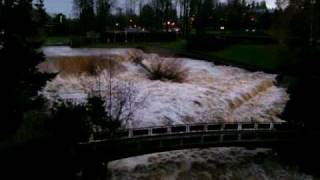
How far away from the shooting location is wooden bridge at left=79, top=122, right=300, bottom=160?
2311 centimetres

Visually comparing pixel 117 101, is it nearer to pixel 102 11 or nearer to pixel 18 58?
pixel 18 58

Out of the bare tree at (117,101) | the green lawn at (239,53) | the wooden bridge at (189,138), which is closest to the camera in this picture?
the wooden bridge at (189,138)

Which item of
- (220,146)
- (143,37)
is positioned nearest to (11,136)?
(220,146)

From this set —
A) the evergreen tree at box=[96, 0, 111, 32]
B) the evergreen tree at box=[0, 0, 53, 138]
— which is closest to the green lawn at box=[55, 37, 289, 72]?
the evergreen tree at box=[96, 0, 111, 32]

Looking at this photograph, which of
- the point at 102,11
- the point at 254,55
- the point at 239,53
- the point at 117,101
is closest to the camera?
the point at 117,101


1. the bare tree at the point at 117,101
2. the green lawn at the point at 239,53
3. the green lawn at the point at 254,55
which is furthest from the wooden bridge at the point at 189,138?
the green lawn at the point at 254,55

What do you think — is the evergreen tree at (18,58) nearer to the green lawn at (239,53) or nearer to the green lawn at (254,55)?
the green lawn at (239,53)

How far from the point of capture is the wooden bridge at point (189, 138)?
2311 cm

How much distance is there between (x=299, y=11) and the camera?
5941 centimetres

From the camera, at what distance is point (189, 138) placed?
2538 centimetres

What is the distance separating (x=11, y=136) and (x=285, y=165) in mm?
13262

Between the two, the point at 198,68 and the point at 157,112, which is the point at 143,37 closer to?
the point at 198,68

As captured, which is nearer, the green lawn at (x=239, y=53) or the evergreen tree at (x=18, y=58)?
the evergreen tree at (x=18, y=58)

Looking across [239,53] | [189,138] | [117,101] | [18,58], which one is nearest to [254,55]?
[239,53]
